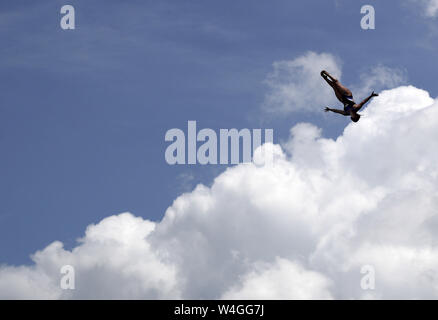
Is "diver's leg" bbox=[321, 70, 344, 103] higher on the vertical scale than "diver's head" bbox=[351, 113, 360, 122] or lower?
higher

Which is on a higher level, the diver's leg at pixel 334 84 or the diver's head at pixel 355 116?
the diver's leg at pixel 334 84
